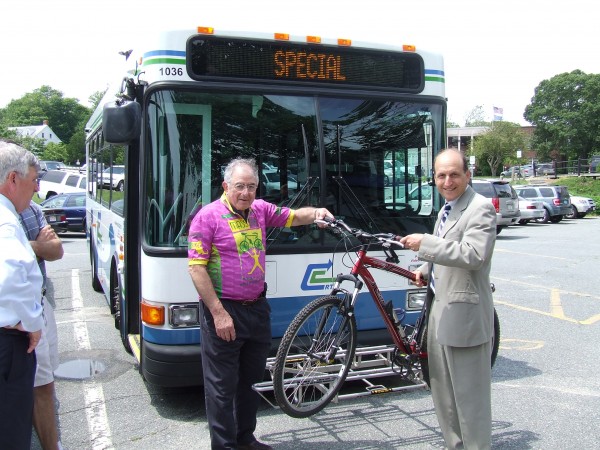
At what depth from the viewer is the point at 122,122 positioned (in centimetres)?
423

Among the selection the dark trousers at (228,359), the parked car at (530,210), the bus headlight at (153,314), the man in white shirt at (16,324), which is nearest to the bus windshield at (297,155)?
the bus headlight at (153,314)

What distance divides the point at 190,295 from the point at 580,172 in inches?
2001

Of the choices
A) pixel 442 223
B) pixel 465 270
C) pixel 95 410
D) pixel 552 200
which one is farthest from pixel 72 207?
pixel 552 200

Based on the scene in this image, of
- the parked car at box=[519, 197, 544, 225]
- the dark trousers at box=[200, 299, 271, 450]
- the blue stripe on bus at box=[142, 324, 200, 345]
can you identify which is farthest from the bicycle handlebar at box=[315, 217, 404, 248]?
the parked car at box=[519, 197, 544, 225]

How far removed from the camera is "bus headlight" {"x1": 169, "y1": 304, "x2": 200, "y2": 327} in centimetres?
435

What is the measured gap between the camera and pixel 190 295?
4.36 metres

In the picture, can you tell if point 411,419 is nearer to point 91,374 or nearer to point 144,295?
point 144,295

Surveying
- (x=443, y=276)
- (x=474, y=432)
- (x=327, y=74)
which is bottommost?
(x=474, y=432)

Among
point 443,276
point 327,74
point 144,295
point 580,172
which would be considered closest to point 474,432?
point 443,276

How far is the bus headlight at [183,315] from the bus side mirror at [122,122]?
1262mm

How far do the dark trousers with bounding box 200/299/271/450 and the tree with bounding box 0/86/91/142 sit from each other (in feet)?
395

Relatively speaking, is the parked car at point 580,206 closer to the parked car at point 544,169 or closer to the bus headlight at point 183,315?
the parked car at point 544,169

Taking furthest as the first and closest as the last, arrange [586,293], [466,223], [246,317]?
[586,293], [246,317], [466,223]

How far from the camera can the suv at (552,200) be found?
28078 millimetres
